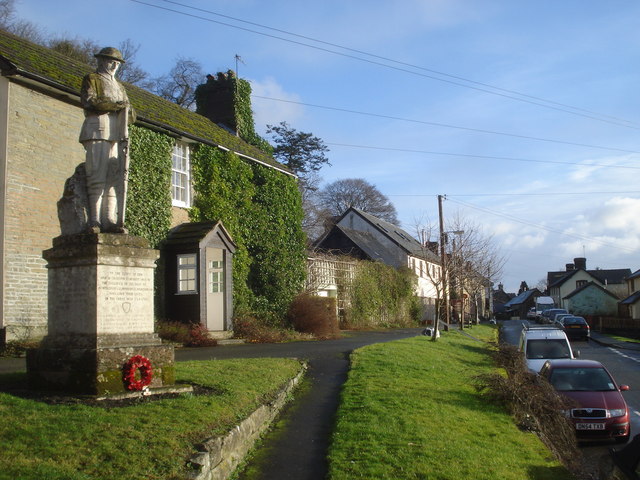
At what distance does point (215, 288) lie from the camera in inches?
814

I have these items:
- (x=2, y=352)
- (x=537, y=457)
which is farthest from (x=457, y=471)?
(x=2, y=352)

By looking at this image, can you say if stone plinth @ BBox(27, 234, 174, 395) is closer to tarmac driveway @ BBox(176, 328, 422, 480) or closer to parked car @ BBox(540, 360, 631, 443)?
tarmac driveway @ BBox(176, 328, 422, 480)

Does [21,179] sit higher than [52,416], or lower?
higher

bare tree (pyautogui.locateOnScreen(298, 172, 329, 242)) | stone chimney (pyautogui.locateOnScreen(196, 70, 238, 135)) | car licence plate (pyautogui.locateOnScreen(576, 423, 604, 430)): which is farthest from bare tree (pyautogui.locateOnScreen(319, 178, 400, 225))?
car licence plate (pyautogui.locateOnScreen(576, 423, 604, 430))

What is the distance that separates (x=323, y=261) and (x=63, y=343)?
22828mm

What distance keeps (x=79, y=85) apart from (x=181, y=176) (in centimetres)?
517

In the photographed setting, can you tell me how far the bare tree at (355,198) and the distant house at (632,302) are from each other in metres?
25.5

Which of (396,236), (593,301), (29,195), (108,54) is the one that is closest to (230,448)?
(108,54)

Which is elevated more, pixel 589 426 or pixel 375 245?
pixel 375 245

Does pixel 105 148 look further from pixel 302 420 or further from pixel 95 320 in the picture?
pixel 302 420

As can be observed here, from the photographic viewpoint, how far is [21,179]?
1518 cm

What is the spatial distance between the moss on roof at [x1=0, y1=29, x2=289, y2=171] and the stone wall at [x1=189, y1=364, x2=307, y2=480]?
10952 millimetres

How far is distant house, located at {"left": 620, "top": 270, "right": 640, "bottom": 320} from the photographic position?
54.2m

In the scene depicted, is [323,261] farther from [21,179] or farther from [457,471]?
[457,471]
